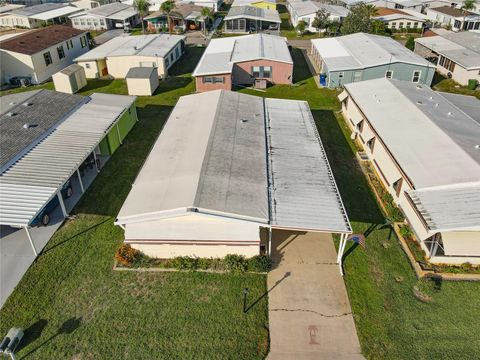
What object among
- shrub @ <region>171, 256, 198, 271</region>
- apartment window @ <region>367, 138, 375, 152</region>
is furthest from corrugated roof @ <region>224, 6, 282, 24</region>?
shrub @ <region>171, 256, 198, 271</region>

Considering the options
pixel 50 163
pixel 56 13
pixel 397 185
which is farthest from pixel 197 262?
pixel 56 13

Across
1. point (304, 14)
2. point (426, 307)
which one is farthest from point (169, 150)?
point (304, 14)

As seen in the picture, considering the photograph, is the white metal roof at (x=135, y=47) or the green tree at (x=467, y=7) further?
the green tree at (x=467, y=7)

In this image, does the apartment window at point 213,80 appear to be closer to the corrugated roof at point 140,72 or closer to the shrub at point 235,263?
the corrugated roof at point 140,72

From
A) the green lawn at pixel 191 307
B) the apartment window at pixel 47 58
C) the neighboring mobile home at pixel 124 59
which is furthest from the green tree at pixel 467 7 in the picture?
the apartment window at pixel 47 58

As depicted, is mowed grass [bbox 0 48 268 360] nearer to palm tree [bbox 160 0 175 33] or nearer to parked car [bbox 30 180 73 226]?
parked car [bbox 30 180 73 226]

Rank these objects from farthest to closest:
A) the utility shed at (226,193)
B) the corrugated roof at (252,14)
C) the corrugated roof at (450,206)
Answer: the corrugated roof at (252,14)
the utility shed at (226,193)
the corrugated roof at (450,206)

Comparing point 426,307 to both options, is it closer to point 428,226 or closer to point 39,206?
point 428,226
